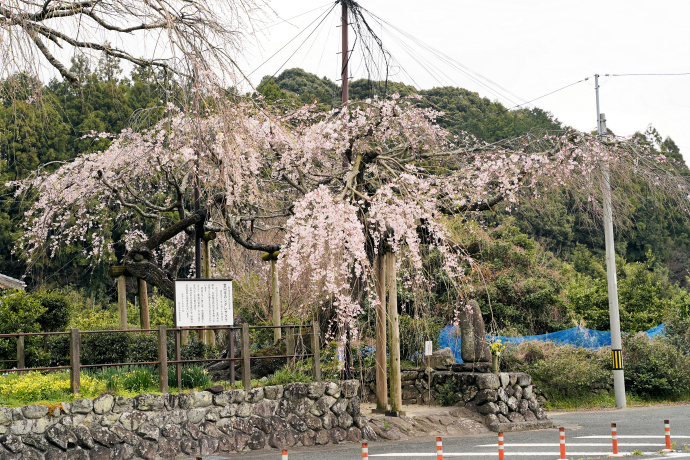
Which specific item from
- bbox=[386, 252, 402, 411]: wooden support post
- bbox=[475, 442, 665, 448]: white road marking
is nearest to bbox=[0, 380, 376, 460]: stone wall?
bbox=[386, 252, 402, 411]: wooden support post

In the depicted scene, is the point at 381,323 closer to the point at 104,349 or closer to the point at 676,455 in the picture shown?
the point at 104,349

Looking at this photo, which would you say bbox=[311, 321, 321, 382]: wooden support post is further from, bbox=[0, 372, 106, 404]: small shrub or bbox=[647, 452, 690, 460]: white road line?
bbox=[647, 452, 690, 460]: white road line

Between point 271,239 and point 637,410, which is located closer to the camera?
point 637,410

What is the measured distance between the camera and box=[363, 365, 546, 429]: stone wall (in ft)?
45.9

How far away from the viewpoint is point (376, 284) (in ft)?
42.1

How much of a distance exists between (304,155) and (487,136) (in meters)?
25.4

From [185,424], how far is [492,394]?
6663mm

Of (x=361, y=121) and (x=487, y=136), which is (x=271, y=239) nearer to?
(x=361, y=121)

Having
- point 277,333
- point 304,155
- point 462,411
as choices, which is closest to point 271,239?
point 277,333

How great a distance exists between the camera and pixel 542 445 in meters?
11.2

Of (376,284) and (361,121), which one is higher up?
(361,121)

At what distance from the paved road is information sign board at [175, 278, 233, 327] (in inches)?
96.2

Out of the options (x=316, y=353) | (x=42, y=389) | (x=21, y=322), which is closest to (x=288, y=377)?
(x=316, y=353)

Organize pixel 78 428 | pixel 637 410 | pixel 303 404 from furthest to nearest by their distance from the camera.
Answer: pixel 637 410 < pixel 303 404 < pixel 78 428
